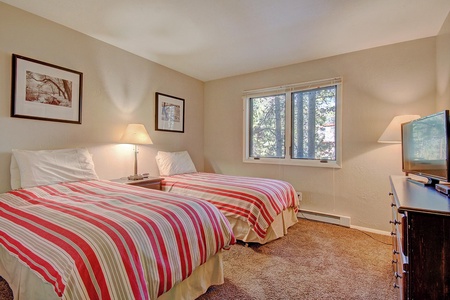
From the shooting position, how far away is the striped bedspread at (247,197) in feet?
7.48

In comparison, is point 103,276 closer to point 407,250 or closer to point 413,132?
point 407,250

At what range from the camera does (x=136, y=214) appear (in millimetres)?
1299

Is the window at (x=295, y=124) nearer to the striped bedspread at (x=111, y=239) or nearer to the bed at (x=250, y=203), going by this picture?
the bed at (x=250, y=203)

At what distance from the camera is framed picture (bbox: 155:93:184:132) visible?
11.6 feet

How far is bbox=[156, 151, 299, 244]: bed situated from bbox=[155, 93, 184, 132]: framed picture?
1040mm

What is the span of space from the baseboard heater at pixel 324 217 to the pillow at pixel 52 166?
113 inches

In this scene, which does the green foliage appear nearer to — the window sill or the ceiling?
the window sill

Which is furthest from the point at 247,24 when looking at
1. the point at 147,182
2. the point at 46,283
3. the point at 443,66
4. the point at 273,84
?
the point at 46,283

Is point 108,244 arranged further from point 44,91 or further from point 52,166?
point 44,91

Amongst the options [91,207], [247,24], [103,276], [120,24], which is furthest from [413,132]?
[120,24]

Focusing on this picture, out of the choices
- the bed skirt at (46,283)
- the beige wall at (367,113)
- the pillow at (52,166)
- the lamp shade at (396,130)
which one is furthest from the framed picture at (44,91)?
the lamp shade at (396,130)

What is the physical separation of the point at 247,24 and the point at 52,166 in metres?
2.47

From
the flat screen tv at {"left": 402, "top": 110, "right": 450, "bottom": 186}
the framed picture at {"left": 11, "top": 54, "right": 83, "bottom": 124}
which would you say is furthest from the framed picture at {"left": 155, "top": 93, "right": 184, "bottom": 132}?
the flat screen tv at {"left": 402, "top": 110, "right": 450, "bottom": 186}

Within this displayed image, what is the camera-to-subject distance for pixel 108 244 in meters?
1.02
